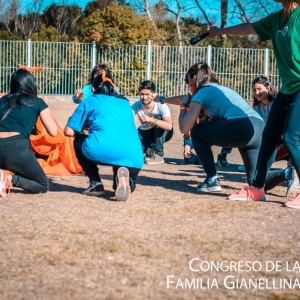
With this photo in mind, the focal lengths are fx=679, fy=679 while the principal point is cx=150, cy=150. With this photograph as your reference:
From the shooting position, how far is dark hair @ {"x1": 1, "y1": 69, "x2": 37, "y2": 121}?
6656mm

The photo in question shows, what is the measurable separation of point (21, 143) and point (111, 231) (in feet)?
6.63

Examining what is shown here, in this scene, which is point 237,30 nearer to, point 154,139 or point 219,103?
point 219,103

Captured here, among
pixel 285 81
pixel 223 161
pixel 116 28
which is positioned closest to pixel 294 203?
pixel 285 81

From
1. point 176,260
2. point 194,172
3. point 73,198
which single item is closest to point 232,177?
point 194,172

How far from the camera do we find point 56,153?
8734mm

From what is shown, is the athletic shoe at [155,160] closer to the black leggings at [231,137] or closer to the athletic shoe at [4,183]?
the black leggings at [231,137]

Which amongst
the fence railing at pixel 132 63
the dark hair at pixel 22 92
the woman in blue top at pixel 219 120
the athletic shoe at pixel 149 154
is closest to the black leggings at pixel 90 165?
the dark hair at pixel 22 92

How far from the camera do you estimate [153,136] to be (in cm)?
1062

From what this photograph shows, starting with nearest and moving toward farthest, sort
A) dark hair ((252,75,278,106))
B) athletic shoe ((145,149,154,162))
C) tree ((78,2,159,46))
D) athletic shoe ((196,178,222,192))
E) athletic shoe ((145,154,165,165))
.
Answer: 1. athletic shoe ((196,178,222,192))
2. dark hair ((252,75,278,106))
3. athletic shoe ((145,154,165,165))
4. athletic shoe ((145,149,154,162))
5. tree ((78,2,159,46))

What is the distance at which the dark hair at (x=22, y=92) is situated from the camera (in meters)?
6.66

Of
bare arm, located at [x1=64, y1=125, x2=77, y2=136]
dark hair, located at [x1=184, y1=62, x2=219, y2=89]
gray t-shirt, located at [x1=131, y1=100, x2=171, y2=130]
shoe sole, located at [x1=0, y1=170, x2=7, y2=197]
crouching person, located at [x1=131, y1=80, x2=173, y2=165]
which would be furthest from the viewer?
gray t-shirt, located at [x1=131, y1=100, x2=171, y2=130]

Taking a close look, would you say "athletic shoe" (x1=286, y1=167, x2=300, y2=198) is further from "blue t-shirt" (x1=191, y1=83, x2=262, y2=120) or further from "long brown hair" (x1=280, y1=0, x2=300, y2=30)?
"long brown hair" (x1=280, y1=0, x2=300, y2=30)

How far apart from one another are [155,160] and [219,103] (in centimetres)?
357

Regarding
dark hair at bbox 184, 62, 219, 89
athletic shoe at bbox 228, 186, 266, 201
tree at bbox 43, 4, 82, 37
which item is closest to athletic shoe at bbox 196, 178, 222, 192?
athletic shoe at bbox 228, 186, 266, 201
